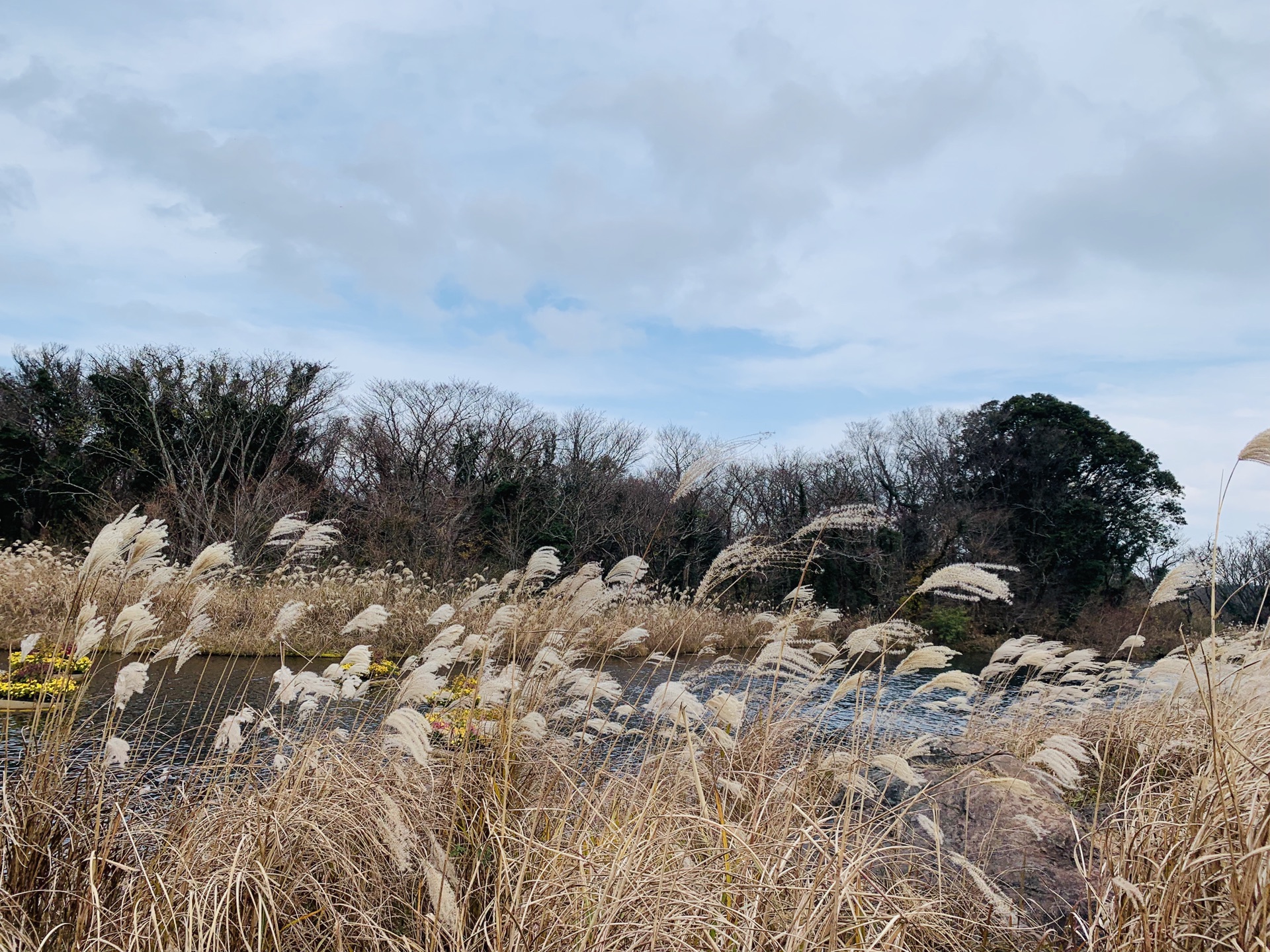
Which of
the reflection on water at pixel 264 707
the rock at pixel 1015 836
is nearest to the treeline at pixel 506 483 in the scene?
the reflection on water at pixel 264 707

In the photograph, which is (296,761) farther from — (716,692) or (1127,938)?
(1127,938)

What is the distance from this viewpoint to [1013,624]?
20000 millimetres

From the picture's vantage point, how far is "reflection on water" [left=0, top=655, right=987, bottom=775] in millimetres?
3449

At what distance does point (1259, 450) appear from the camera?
1.92 meters

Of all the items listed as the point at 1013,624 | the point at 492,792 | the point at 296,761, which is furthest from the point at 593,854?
the point at 1013,624

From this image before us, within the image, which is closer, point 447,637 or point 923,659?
point 923,659

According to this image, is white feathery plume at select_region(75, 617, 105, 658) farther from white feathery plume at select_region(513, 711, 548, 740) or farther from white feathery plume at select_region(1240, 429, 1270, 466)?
white feathery plume at select_region(1240, 429, 1270, 466)

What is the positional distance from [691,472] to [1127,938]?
1714 millimetres

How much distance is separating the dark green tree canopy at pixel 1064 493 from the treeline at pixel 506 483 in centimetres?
6

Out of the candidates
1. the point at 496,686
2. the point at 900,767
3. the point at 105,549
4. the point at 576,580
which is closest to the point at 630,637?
the point at 576,580

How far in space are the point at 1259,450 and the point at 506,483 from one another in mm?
21156

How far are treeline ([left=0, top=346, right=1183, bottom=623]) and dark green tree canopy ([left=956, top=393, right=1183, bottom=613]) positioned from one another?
2.2 inches

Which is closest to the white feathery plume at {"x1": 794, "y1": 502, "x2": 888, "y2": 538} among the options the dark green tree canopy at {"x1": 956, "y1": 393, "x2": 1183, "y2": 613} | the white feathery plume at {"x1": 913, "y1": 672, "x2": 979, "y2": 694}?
the white feathery plume at {"x1": 913, "y1": 672, "x2": 979, "y2": 694}

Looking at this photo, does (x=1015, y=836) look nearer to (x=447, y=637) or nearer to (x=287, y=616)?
(x=447, y=637)
